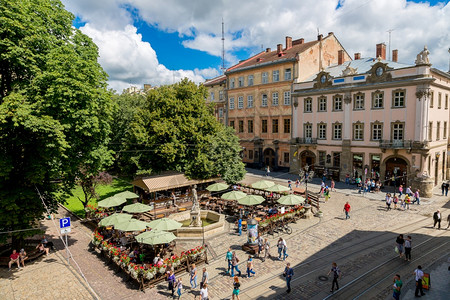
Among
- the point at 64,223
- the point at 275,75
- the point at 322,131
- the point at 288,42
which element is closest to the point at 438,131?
the point at 322,131

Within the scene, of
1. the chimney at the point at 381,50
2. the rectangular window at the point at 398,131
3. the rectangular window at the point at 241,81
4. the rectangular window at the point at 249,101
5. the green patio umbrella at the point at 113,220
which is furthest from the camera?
the rectangular window at the point at 241,81

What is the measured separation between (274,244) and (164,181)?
11962 mm

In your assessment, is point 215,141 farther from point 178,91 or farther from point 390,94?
point 390,94

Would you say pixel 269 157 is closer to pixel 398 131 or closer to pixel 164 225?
pixel 398 131

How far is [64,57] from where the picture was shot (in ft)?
48.1

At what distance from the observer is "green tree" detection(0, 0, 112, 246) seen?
45.0 feet

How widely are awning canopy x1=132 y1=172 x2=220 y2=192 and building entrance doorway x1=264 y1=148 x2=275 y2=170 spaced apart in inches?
712

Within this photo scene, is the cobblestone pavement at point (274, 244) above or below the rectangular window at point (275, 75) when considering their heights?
below

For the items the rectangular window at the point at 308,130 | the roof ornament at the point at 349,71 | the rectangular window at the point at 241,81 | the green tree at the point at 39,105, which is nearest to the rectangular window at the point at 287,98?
the rectangular window at the point at 308,130

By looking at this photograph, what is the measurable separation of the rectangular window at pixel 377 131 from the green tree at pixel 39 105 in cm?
2857

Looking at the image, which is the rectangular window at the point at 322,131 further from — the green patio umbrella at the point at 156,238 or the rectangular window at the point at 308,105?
the green patio umbrella at the point at 156,238

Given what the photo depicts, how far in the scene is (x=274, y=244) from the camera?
712 inches

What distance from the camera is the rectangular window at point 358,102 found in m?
33.3

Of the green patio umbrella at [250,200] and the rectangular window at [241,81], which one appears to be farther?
the rectangular window at [241,81]
